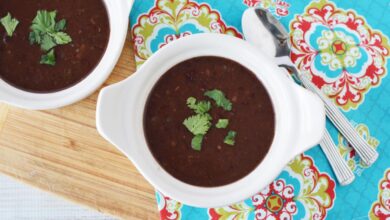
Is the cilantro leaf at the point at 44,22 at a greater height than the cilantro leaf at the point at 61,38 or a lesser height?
greater

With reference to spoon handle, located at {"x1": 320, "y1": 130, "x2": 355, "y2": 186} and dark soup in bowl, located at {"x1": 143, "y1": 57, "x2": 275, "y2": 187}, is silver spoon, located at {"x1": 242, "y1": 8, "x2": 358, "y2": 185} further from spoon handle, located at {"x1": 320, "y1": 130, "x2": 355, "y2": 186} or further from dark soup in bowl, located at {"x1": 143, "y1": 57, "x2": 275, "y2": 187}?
dark soup in bowl, located at {"x1": 143, "y1": 57, "x2": 275, "y2": 187}

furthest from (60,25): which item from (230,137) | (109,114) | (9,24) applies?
(230,137)

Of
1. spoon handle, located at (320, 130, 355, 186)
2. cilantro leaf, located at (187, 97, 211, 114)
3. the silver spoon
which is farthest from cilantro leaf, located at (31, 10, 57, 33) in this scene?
spoon handle, located at (320, 130, 355, 186)

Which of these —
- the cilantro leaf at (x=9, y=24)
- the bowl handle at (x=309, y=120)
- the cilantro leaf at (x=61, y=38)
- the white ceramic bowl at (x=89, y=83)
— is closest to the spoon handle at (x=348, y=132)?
the bowl handle at (x=309, y=120)

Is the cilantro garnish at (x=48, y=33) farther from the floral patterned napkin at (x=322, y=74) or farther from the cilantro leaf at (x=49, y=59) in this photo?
the floral patterned napkin at (x=322, y=74)

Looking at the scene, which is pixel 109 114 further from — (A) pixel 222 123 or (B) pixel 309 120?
(B) pixel 309 120
